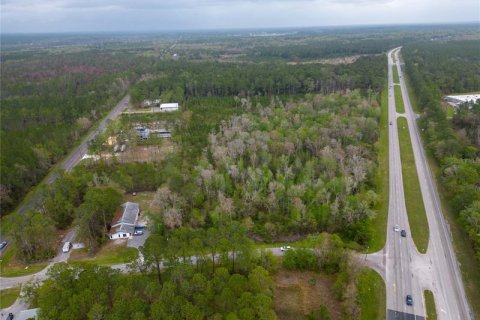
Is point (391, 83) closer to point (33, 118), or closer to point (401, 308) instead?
point (401, 308)

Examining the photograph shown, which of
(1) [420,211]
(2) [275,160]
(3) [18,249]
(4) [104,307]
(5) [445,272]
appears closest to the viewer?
(4) [104,307]

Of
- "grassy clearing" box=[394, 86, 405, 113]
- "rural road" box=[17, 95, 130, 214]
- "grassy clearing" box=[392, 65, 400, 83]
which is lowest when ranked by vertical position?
"rural road" box=[17, 95, 130, 214]

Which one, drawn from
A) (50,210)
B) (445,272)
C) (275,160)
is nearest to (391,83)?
(275,160)

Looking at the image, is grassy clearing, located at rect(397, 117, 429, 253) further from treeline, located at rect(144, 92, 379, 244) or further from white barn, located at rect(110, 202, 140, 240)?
white barn, located at rect(110, 202, 140, 240)

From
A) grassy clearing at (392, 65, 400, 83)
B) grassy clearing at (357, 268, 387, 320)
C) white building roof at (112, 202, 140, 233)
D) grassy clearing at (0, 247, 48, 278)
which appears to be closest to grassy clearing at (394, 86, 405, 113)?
grassy clearing at (392, 65, 400, 83)

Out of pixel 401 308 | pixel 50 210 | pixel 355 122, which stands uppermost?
pixel 355 122
